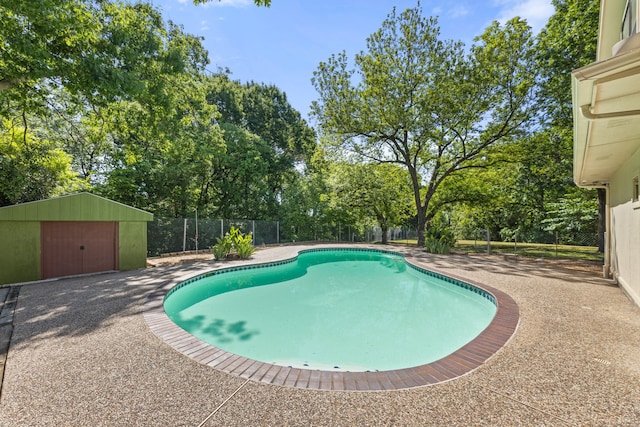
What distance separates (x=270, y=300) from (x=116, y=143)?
670 inches

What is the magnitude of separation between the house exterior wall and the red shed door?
1207cm

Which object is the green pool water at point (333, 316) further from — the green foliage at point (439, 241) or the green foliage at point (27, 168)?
the green foliage at point (27, 168)

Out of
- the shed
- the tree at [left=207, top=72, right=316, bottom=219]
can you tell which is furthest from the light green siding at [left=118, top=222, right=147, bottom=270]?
the tree at [left=207, top=72, right=316, bottom=219]

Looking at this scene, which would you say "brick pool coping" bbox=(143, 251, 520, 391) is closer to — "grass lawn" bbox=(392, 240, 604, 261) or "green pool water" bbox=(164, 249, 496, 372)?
"green pool water" bbox=(164, 249, 496, 372)

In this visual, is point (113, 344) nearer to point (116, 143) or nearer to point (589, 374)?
point (589, 374)

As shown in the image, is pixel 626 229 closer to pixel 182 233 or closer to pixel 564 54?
pixel 564 54

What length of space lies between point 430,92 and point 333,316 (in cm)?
1225

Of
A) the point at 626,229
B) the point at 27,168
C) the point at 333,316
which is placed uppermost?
the point at 27,168

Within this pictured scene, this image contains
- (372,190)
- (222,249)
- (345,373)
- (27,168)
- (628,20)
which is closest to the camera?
(345,373)

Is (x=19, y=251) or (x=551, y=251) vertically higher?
(x=19, y=251)

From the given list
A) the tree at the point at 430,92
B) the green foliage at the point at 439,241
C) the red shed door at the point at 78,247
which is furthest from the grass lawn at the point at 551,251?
the red shed door at the point at 78,247

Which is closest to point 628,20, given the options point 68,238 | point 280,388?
point 280,388

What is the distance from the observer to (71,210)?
7156 millimetres

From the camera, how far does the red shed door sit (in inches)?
272
